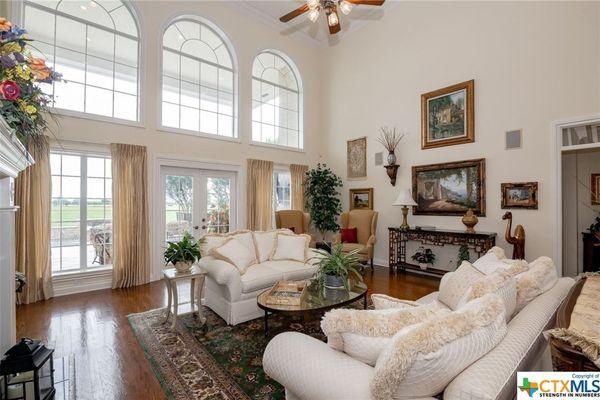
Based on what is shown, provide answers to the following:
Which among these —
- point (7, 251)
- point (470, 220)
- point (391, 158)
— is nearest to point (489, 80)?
point (391, 158)

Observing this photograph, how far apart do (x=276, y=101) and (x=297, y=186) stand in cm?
209

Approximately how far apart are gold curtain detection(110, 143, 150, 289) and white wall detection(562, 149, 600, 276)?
22.2 ft

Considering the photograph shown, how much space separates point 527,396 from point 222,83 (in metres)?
6.18

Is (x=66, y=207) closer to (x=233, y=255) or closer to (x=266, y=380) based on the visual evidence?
(x=233, y=255)

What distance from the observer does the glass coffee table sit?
236cm

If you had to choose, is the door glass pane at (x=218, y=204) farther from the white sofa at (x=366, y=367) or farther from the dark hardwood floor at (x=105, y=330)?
the white sofa at (x=366, y=367)

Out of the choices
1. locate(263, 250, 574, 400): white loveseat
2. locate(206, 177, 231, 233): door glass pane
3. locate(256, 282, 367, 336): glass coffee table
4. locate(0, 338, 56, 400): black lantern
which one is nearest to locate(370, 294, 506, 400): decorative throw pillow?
locate(263, 250, 574, 400): white loveseat

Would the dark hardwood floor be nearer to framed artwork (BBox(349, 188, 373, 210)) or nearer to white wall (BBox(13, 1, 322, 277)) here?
white wall (BBox(13, 1, 322, 277))

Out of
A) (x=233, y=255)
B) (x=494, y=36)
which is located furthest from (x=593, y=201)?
(x=233, y=255)

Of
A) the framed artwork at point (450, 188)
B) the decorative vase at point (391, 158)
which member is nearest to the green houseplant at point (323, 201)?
the decorative vase at point (391, 158)

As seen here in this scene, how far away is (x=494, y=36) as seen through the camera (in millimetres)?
4445

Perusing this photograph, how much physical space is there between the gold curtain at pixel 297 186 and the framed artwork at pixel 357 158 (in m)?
1.12

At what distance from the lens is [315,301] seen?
253cm

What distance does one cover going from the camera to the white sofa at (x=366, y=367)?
0.97 metres
